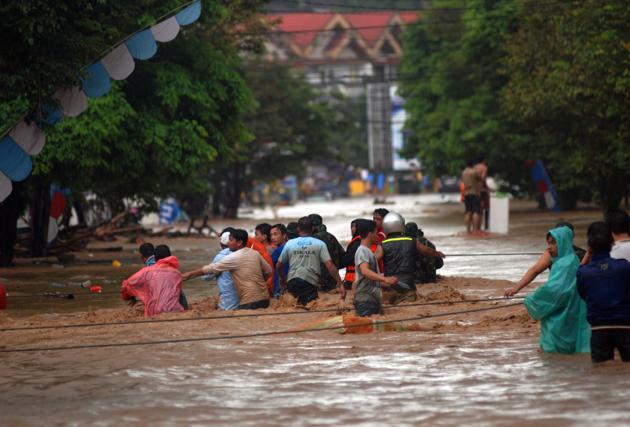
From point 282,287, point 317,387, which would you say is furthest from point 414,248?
point 317,387

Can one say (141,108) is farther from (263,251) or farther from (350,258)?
(263,251)

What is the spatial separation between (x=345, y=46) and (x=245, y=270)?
11733 centimetres

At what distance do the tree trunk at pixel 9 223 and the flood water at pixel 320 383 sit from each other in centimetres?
1311

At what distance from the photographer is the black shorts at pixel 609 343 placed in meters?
10.6

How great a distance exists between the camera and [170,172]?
98.5 feet

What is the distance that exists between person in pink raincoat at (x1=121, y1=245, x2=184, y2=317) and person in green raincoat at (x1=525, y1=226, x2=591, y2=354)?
17.0ft

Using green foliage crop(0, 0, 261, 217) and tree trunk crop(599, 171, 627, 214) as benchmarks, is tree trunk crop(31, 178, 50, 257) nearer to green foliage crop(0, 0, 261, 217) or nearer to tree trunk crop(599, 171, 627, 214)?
green foliage crop(0, 0, 261, 217)

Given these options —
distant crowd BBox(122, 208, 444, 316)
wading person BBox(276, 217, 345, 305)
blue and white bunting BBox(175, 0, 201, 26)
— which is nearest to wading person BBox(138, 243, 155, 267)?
distant crowd BBox(122, 208, 444, 316)

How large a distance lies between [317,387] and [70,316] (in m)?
7.11

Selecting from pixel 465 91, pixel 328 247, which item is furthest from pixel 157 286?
pixel 465 91

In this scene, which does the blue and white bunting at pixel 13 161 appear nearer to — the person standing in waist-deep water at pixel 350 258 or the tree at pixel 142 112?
the tree at pixel 142 112

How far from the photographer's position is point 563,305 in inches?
460

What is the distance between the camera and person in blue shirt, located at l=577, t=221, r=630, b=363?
10539 mm

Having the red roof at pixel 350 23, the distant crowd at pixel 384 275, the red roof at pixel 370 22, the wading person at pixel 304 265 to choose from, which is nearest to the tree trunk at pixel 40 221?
the distant crowd at pixel 384 275
